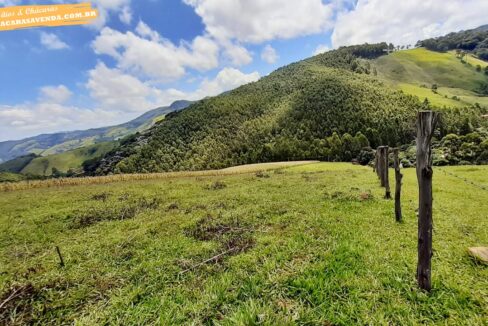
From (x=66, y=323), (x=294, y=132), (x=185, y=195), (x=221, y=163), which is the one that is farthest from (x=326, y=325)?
(x=294, y=132)

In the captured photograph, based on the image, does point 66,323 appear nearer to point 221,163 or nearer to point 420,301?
point 420,301

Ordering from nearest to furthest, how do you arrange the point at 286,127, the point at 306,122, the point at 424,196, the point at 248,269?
the point at 424,196 < the point at 248,269 < the point at 306,122 < the point at 286,127

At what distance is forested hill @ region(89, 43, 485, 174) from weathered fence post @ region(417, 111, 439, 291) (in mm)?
93995

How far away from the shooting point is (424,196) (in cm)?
612

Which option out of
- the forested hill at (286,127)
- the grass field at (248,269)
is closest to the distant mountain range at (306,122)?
the forested hill at (286,127)

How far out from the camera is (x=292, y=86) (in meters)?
192

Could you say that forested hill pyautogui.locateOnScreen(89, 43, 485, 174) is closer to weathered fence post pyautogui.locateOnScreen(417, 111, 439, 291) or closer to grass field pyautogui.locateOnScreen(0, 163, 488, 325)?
grass field pyautogui.locateOnScreen(0, 163, 488, 325)

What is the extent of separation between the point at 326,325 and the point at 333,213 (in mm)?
8272

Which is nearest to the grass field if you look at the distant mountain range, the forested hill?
the distant mountain range

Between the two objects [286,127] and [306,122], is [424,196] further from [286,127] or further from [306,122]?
[286,127]

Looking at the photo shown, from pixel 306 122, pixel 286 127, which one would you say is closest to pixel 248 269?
pixel 306 122

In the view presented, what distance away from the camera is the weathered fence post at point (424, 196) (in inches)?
229

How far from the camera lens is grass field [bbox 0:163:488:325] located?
576 cm

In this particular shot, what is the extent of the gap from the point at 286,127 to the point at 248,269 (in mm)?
140009
